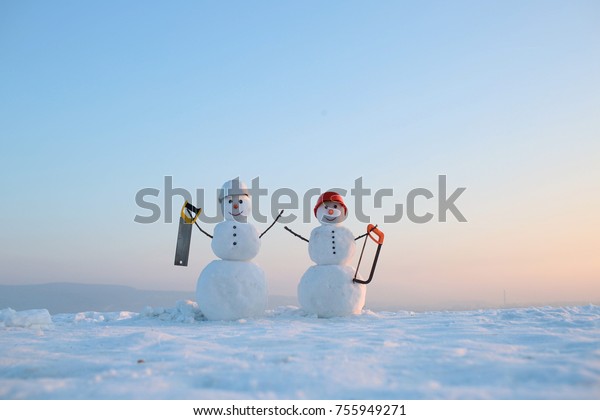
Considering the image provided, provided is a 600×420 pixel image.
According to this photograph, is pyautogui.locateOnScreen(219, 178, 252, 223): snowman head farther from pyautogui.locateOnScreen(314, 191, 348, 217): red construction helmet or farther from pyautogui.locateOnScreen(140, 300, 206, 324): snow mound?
pyautogui.locateOnScreen(140, 300, 206, 324): snow mound

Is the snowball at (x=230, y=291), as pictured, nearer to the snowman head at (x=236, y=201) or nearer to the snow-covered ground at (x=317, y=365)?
the snowman head at (x=236, y=201)

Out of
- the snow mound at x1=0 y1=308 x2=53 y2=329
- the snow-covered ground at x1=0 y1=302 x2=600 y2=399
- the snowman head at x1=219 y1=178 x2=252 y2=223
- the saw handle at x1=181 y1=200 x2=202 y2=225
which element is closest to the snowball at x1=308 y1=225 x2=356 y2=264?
the snowman head at x1=219 y1=178 x2=252 y2=223

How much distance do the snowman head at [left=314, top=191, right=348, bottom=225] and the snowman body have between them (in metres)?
0.02

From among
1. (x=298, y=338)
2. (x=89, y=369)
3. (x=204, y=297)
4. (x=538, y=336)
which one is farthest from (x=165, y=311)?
(x=538, y=336)

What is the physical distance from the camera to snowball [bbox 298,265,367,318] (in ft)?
24.5

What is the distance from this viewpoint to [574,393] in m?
2.36

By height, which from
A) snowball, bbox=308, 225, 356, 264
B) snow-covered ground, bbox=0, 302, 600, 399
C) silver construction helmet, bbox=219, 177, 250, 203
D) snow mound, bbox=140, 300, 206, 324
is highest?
silver construction helmet, bbox=219, 177, 250, 203

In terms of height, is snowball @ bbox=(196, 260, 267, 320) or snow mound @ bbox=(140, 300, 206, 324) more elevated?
snowball @ bbox=(196, 260, 267, 320)

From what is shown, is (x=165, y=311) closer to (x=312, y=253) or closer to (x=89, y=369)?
(x=312, y=253)

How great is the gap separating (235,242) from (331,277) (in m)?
1.76

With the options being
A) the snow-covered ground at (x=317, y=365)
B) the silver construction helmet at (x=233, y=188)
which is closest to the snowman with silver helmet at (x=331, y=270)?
the silver construction helmet at (x=233, y=188)

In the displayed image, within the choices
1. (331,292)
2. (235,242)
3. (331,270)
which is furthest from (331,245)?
(235,242)

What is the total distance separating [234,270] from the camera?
7.32m
